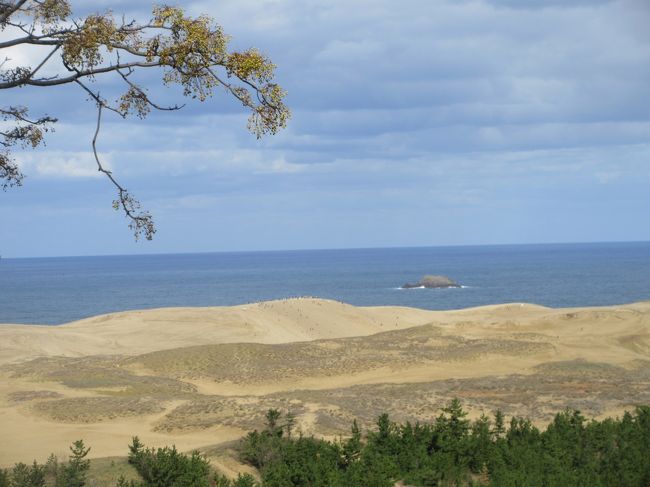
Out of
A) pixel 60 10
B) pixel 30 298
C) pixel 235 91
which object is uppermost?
pixel 60 10

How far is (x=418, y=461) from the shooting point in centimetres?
1368

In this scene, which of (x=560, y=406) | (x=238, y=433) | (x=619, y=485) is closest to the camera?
(x=619, y=485)

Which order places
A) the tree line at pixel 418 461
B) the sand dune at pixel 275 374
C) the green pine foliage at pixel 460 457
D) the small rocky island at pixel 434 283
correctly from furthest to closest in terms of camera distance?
the small rocky island at pixel 434 283, the sand dune at pixel 275 374, the green pine foliage at pixel 460 457, the tree line at pixel 418 461

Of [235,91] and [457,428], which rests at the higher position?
[235,91]

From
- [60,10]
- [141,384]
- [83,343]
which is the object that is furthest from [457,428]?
[83,343]

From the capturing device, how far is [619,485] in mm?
12977

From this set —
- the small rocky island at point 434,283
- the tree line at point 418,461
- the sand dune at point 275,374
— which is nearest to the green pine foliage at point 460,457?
the tree line at point 418,461

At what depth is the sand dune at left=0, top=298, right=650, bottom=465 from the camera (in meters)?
19.2

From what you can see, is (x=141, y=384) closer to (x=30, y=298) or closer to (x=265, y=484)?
(x=265, y=484)

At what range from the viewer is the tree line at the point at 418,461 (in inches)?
489

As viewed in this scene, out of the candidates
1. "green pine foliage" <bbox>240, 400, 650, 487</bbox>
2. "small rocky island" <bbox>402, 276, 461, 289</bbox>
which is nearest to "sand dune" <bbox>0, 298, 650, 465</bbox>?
"green pine foliage" <bbox>240, 400, 650, 487</bbox>

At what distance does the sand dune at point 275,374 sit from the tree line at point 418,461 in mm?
3715

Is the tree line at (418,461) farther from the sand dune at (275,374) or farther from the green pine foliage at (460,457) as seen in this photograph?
the sand dune at (275,374)

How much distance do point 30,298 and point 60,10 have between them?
3980 inches
